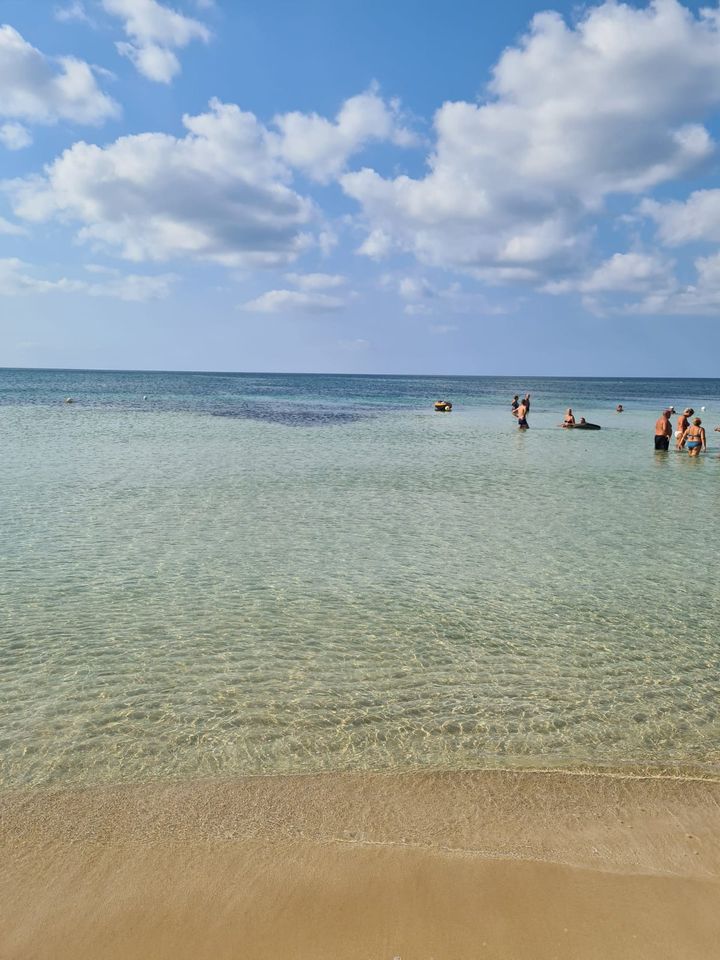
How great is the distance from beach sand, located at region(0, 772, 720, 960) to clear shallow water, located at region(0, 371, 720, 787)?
0.42 metres

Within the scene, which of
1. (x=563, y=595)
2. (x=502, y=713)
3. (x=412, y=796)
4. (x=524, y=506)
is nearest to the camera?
(x=412, y=796)

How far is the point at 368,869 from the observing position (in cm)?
461

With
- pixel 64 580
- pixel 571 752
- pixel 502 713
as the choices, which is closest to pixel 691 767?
pixel 571 752

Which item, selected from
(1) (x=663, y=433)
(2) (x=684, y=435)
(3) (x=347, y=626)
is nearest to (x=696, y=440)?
(1) (x=663, y=433)

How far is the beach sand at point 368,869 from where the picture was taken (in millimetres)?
4008

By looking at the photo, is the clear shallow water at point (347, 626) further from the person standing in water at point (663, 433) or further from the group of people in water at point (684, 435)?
the person standing in water at point (663, 433)

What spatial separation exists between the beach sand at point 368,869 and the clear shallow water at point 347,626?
417 millimetres

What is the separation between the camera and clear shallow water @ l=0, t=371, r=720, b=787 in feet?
20.6

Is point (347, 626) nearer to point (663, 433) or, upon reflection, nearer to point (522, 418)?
point (663, 433)

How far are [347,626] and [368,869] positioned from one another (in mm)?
4696

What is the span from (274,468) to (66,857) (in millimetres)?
20091

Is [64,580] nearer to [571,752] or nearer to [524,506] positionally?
[571,752]

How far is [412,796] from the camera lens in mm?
5496

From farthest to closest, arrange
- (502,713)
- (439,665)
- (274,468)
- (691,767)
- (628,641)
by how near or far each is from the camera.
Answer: (274,468) < (628,641) < (439,665) < (502,713) < (691,767)
